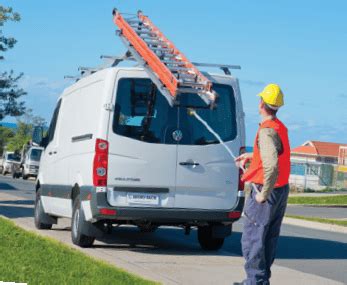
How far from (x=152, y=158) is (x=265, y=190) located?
15.5 feet

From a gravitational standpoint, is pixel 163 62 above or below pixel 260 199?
above

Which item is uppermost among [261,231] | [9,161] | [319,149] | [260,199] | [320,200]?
[319,149]

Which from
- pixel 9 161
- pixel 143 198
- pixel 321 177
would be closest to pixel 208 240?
pixel 143 198

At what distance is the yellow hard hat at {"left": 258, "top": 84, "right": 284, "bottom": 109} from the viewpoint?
8836mm

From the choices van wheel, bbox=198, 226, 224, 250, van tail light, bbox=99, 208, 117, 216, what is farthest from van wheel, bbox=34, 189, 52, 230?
van tail light, bbox=99, 208, 117, 216

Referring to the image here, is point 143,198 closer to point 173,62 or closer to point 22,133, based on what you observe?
point 173,62

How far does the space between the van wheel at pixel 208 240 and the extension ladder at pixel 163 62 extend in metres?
2.35

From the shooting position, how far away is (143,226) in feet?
45.4

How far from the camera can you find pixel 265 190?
8625 mm

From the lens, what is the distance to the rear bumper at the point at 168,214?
13.1 meters

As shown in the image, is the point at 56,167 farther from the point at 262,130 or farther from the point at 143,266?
the point at 262,130

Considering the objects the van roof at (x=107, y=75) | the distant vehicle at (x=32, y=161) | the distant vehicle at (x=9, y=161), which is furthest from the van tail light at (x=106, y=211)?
the distant vehicle at (x=9, y=161)

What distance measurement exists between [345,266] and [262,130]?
5.58 m

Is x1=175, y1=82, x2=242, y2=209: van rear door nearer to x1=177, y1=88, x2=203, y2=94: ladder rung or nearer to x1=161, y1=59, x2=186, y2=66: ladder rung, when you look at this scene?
x1=177, y1=88, x2=203, y2=94: ladder rung
